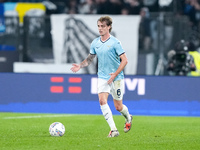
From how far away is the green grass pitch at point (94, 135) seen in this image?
8.03m

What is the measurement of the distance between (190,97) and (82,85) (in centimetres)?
309

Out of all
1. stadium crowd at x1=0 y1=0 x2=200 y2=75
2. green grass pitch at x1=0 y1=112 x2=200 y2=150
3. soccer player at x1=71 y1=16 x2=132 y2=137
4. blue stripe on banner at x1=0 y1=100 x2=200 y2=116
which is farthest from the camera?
stadium crowd at x1=0 y1=0 x2=200 y2=75

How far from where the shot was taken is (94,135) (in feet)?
31.9

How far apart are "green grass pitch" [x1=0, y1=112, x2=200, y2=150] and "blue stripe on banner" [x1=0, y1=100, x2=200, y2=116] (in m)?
1.77

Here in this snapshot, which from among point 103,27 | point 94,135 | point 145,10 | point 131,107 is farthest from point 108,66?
point 145,10

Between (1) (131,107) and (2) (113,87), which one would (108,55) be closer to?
Answer: (2) (113,87)

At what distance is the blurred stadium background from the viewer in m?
15.9

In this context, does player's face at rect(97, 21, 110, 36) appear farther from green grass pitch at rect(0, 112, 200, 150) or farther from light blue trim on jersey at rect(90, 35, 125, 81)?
green grass pitch at rect(0, 112, 200, 150)

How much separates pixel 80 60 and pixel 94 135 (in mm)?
6942

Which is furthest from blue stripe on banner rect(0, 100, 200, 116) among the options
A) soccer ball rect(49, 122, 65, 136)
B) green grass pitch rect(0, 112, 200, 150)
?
soccer ball rect(49, 122, 65, 136)

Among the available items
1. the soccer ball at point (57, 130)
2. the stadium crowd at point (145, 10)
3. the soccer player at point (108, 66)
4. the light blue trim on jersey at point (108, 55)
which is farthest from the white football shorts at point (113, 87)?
the stadium crowd at point (145, 10)

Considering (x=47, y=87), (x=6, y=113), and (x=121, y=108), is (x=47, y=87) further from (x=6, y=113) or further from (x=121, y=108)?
(x=121, y=108)

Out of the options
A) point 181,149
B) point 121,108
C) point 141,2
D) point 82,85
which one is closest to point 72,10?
point 141,2

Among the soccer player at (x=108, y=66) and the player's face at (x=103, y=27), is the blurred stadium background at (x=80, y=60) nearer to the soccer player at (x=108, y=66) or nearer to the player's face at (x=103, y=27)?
the soccer player at (x=108, y=66)
